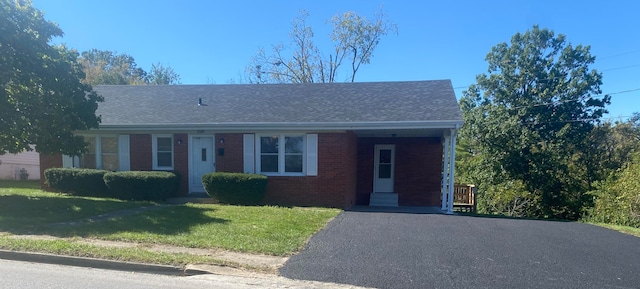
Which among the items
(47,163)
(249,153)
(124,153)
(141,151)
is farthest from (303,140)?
(47,163)

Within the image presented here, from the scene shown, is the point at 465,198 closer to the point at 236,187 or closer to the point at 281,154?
the point at 281,154

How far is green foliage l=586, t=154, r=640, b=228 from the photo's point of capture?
1116cm

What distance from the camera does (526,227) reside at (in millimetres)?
8516

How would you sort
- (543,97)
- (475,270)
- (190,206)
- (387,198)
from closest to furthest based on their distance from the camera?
(475,270), (190,206), (387,198), (543,97)

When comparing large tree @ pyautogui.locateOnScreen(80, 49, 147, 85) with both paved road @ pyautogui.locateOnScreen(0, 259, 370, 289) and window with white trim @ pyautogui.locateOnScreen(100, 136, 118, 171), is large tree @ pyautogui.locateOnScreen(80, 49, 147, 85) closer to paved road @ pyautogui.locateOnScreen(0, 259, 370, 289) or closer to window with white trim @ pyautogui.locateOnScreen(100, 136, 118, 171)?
window with white trim @ pyautogui.locateOnScreen(100, 136, 118, 171)

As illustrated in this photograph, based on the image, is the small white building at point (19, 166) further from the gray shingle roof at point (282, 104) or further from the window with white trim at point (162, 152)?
the window with white trim at point (162, 152)

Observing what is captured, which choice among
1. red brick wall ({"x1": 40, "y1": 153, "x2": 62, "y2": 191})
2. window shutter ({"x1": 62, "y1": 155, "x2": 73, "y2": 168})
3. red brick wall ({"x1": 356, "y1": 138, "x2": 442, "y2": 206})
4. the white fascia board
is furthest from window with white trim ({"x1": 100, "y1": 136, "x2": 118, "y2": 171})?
red brick wall ({"x1": 356, "y1": 138, "x2": 442, "y2": 206})

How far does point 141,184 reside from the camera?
36.7 ft

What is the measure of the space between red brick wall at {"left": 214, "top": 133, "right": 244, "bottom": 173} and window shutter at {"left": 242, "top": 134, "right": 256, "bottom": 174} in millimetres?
108

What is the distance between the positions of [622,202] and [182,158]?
581 inches

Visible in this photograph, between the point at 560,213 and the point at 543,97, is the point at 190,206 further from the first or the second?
the point at 543,97

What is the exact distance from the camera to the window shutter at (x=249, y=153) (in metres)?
11.8

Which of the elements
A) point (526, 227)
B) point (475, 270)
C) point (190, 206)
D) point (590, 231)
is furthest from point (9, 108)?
point (590, 231)

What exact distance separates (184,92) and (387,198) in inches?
382
